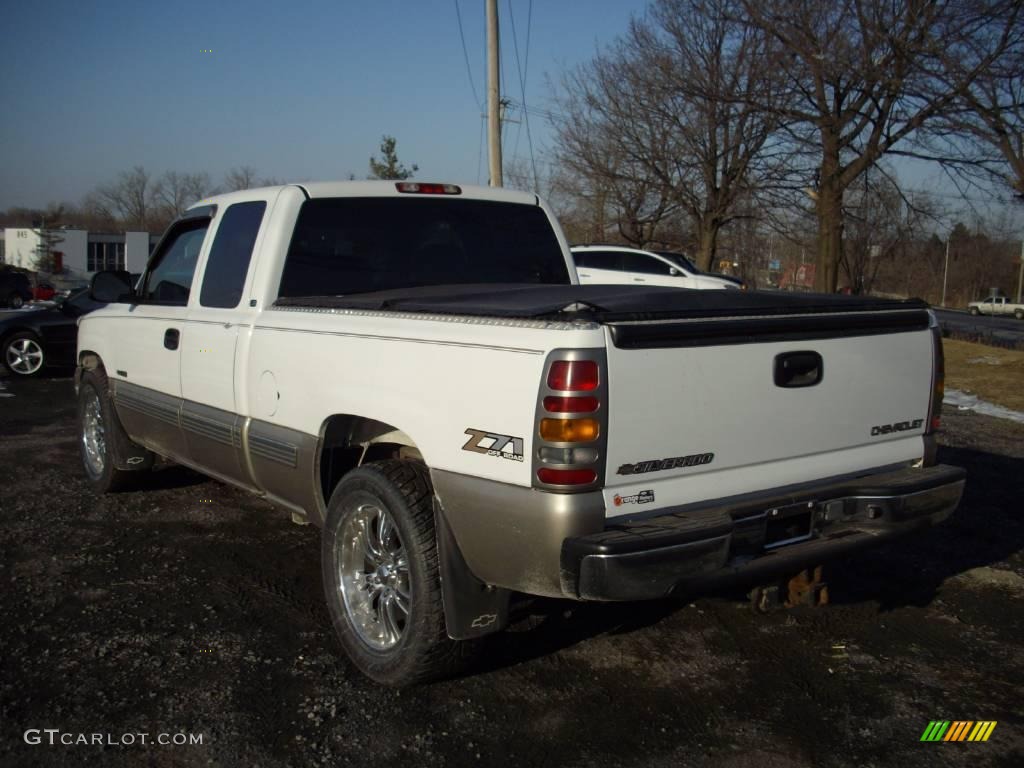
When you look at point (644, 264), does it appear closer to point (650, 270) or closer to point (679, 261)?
point (650, 270)

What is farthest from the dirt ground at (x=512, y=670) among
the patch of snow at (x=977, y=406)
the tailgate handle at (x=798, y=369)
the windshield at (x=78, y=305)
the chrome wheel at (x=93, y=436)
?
the windshield at (x=78, y=305)

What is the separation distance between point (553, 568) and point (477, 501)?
358 millimetres

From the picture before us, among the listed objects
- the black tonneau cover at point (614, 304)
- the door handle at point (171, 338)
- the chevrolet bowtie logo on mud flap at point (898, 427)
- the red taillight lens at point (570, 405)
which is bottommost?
the chevrolet bowtie logo on mud flap at point (898, 427)

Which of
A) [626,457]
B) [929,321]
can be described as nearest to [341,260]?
[626,457]

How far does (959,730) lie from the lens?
3.32m

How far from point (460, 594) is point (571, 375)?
0.94 meters

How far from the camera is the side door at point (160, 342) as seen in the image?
5215 millimetres

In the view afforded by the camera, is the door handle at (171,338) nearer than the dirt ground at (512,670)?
No

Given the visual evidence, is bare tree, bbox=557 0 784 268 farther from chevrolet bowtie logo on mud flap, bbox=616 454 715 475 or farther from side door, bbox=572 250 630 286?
chevrolet bowtie logo on mud flap, bbox=616 454 715 475

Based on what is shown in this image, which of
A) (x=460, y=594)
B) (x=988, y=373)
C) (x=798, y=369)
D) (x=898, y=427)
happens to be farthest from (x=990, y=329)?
(x=460, y=594)

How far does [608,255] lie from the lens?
20.8 m

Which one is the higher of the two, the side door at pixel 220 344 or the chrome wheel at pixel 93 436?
the side door at pixel 220 344

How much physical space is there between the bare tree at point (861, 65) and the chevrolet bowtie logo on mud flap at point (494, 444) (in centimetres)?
1331

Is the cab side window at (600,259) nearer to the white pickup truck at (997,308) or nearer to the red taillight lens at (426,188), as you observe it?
the red taillight lens at (426,188)
